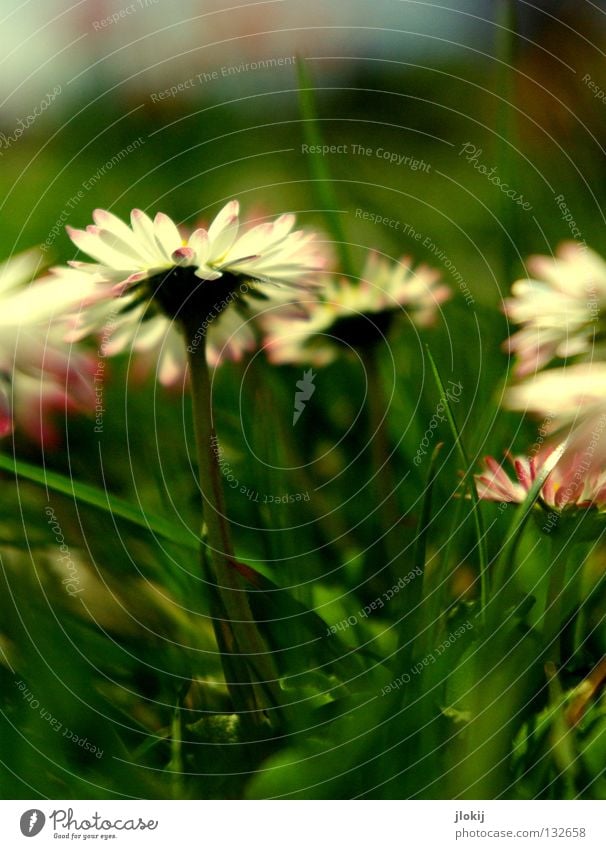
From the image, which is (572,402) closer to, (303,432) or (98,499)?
(303,432)

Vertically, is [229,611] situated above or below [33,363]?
below

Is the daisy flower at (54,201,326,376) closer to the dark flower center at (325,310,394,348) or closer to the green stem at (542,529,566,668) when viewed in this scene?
the dark flower center at (325,310,394,348)

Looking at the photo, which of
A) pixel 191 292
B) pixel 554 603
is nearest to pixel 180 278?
pixel 191 292

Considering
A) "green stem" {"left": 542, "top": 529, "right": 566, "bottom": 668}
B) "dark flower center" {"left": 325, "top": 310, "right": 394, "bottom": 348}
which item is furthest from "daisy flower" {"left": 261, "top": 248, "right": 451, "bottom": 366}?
"green stem" {"left": 542, "top": 529, "right": 566, "bottom": 668}

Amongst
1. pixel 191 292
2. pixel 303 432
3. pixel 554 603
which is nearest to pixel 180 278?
pixel 191 292
